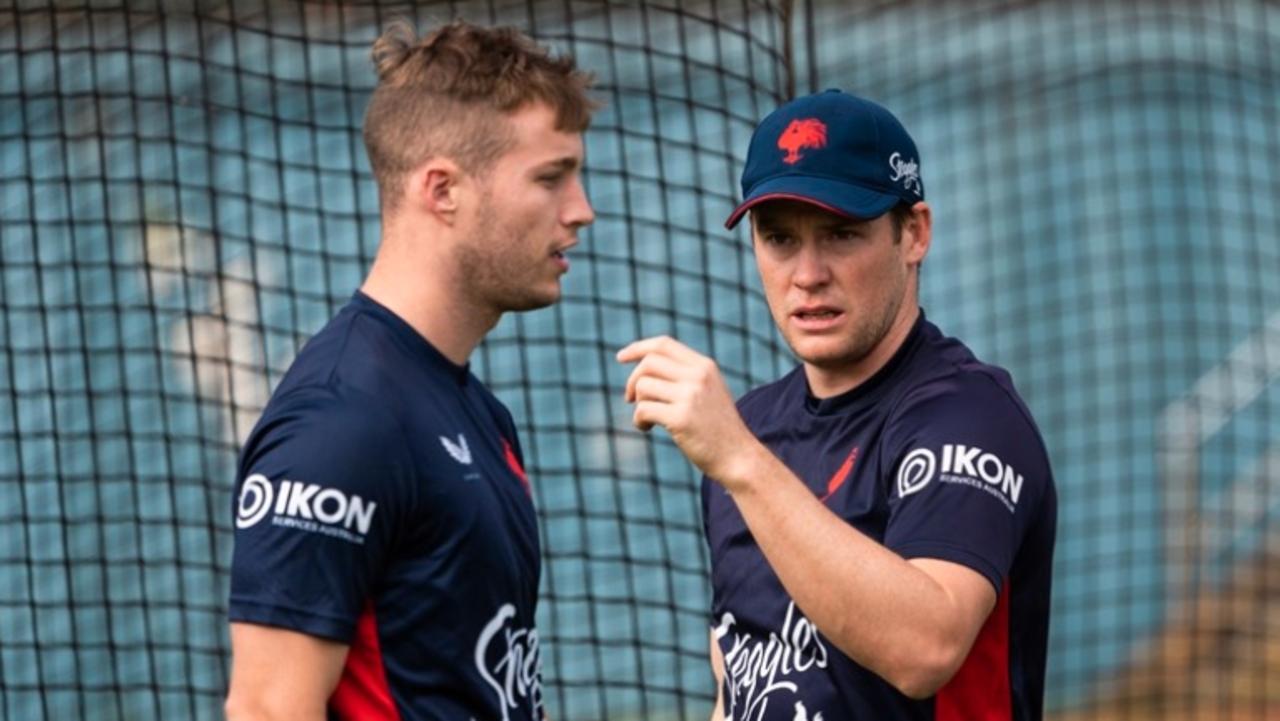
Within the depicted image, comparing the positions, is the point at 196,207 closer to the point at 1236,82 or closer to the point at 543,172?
the point at 1236,82

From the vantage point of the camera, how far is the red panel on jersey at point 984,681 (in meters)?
2.70

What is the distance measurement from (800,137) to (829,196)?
0.14 m

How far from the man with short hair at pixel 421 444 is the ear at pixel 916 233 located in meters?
0.46

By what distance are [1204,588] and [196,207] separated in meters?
4.64

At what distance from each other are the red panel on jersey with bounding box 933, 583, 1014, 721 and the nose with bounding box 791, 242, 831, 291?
1.58 feet

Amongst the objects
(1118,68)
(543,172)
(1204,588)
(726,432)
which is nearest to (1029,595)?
(726,432)

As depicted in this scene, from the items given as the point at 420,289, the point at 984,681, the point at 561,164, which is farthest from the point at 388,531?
the point at 984,681

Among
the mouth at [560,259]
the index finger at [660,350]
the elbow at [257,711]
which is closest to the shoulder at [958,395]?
the index finger at [660,350]

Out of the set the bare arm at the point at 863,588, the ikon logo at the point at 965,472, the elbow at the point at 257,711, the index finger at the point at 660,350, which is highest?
the index finger at the point at 660,350

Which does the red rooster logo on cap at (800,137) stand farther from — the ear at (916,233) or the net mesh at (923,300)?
the net mesh at (923,300)

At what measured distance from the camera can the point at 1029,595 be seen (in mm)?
2766

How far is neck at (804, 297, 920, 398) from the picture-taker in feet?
9.41

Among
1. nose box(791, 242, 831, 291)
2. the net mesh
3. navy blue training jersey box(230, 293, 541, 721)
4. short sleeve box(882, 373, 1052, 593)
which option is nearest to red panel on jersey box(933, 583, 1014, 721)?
short sleeve box(882, 373, 1052, 593)

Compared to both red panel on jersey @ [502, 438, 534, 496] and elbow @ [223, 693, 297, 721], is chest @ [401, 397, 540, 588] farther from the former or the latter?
elbow @ [223, 693, 297, 721]
